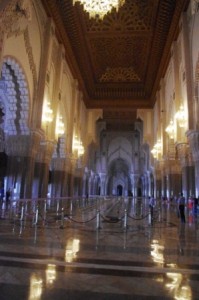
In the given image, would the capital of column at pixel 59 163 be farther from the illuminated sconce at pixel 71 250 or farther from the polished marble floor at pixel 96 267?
the illuminated sconce at pixel 71 250

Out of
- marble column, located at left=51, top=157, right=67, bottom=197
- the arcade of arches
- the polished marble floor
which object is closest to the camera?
the polished marble floor

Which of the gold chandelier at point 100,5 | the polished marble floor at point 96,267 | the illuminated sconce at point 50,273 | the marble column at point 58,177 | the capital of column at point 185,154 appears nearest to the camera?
the polished marble floor at point 96,267

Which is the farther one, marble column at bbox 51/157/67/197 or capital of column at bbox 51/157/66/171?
capital of column at bbox 51/157/66/171

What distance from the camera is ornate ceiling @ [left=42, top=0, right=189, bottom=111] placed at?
10.7m

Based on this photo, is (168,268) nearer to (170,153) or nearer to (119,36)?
(170,153)

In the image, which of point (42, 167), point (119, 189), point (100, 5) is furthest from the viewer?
point (119, 189)

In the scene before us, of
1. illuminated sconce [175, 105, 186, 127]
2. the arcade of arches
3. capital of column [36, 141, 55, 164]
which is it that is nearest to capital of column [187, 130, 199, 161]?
the arcade of arches

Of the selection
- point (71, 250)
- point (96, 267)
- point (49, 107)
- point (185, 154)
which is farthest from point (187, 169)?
point (96, 267)

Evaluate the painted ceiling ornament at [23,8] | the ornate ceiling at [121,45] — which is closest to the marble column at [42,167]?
the painted ceiling ornament at [23,8]

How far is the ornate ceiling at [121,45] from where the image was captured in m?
10.7

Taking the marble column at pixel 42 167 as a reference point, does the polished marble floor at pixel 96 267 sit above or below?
below

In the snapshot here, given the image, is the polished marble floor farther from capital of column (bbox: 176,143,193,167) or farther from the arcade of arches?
capital of column (bbox: 176,143,193,167)

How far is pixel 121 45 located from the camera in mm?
13383

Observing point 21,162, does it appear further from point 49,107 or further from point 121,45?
point 121,45
